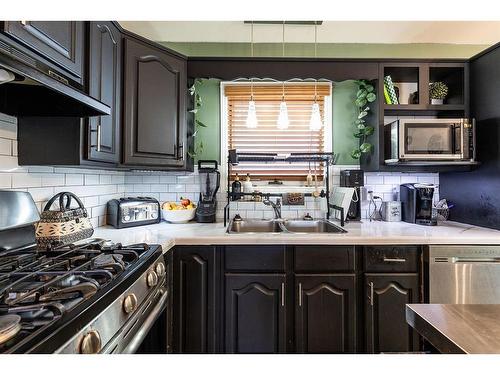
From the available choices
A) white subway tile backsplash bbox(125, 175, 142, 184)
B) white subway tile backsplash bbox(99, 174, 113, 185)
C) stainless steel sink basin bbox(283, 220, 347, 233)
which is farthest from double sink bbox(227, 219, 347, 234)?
white subway tile backsplash bbox(99, 174, 113, 185)

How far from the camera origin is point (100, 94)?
148 centimetres

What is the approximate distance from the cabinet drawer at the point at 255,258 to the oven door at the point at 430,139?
1094 mm

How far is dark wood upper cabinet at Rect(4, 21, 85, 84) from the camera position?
0.96 meters

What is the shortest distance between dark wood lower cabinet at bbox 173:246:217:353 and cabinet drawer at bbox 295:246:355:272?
0.52 m

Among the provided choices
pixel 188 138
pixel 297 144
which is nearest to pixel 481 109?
pixel 297 144

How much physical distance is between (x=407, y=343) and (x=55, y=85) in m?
2.15

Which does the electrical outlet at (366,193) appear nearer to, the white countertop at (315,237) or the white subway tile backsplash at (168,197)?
the white countertop at (315,237)

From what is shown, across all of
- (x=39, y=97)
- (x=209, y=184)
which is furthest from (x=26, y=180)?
(x=209, y=184)

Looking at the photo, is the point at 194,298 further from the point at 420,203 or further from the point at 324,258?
the point at 420,203

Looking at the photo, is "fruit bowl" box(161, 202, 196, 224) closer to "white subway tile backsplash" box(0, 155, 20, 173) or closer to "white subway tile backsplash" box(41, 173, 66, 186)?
"white subway tile backsplash" box(41, 173, 66, 186)

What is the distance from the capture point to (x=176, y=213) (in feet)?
7.29

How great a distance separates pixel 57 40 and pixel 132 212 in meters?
1.18
